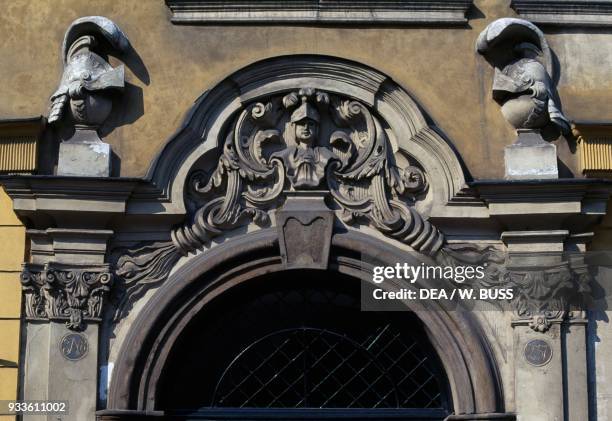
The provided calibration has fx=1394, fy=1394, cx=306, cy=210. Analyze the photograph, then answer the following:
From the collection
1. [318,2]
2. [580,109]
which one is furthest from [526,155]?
[318,2]

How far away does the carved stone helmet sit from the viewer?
1043cm

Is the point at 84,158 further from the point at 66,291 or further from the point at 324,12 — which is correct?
the point at 324,12

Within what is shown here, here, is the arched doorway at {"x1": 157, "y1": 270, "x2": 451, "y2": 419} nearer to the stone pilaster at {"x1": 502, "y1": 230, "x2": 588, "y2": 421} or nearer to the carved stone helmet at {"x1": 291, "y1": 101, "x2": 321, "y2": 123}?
the stone pilaster at {"x1": 502, "y1": 230, "x2": 588, "y2": 421}

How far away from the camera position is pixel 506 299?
10289 millimetres

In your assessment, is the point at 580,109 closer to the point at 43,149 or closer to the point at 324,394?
the point at 324,394

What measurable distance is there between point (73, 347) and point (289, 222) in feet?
5.93

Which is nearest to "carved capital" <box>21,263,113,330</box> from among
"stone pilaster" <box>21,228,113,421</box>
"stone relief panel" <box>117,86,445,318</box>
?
"stone pilaster" <box>21,228,113,421</box>

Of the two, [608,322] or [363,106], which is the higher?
[363,106]

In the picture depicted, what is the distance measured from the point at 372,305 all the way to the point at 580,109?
2208 mm

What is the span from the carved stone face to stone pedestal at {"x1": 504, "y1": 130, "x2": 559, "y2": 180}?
1.45 metres

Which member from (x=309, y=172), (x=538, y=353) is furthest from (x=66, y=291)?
(x=538, y=353)

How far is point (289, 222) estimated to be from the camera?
10281 mm

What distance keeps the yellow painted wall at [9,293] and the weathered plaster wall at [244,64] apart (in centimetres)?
85

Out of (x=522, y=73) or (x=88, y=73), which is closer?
(x=88, y=73)
